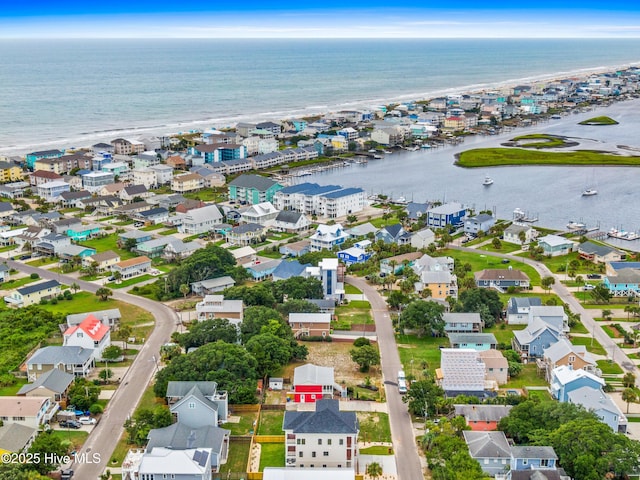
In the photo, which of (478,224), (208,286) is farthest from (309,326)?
(478,224)

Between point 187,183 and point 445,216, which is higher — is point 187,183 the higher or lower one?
the lower one

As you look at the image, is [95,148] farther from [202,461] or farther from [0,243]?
[202,461]

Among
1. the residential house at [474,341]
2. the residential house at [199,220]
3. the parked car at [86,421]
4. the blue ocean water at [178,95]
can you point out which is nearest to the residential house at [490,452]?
the residential house at [474,341]

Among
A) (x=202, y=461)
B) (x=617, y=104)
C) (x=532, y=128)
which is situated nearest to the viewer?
(x=202, y=461)

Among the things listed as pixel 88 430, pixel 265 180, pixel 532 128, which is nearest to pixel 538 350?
pixel 88 430

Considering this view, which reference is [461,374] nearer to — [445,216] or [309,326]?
[309,326]

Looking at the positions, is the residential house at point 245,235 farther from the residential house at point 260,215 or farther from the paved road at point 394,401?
the paved road at point 394,401

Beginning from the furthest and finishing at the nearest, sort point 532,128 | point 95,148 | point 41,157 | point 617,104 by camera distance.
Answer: point 617,104
point 532,128
point 95,148
point 41,157
